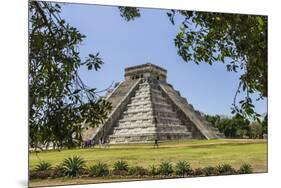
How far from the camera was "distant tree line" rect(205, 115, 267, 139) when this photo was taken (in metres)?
4.55

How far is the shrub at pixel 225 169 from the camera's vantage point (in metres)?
4.57

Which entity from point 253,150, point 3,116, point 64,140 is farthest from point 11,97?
point 253,150

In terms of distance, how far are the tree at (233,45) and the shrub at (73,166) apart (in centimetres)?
130

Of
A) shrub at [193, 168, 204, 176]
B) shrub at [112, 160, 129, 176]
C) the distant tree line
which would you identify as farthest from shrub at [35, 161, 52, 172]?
the distant tree line

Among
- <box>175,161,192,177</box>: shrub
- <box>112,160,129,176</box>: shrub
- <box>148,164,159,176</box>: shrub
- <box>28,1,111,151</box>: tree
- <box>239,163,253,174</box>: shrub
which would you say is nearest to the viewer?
<box>28,1,111,151</box>: tree

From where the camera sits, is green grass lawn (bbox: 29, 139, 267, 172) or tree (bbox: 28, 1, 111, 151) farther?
green grass lawn (bbox: 29, 139, 267, 172)

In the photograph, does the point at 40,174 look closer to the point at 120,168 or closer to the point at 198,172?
the point at 120,168

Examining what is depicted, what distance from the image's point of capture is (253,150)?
4.71 metres

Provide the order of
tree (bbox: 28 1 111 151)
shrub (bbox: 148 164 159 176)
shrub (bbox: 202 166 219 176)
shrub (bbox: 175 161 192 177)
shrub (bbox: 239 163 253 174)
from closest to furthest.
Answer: tree (bbox: 28 1 111 151) → shrub (bbox: 148 164 159 176) → shrub (bbox: 175 161 192 177) → shrub (bbox: 202 166 219 176) → shrub (bbox: 239 163 253 174)

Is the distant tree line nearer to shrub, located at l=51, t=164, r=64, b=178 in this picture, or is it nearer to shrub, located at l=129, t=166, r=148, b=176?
shrub, located at l=129, t=166, r=148, b=176

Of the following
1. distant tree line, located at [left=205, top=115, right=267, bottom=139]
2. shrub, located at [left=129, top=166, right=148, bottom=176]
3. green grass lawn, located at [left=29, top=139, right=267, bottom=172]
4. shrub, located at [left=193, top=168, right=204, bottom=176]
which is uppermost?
distant tree line, located at [left=205, top=115, right=267, bottom=139]

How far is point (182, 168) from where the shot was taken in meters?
4.42

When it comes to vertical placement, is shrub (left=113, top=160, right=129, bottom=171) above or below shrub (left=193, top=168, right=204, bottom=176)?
above
